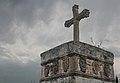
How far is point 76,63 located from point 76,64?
4 centimetres

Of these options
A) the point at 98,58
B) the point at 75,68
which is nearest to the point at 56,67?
the point at 75,68

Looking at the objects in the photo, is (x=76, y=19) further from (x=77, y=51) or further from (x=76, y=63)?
(x=76, y=63)

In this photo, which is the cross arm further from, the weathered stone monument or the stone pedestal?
the stone pedestal

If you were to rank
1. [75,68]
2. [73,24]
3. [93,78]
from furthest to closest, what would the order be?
[73,24], [93,78], [75,68]

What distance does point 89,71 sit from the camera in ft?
31.0

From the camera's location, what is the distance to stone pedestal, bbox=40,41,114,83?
9.00 meters

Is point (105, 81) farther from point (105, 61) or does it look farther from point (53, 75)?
point (53, 75)

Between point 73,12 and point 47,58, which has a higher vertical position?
point 73,12

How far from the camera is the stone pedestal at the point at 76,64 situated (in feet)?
29.5

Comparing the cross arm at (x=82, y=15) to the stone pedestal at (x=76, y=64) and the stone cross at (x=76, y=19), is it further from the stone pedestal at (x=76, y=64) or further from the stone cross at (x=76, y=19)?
the stone pedestal at (x=76, y=64)

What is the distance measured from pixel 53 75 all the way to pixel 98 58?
214cm

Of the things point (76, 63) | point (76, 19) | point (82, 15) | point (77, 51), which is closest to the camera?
point (76, 63)

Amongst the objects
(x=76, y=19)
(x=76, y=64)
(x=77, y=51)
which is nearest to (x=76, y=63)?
(x=76, y=64)

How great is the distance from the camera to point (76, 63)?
895 centimetres
